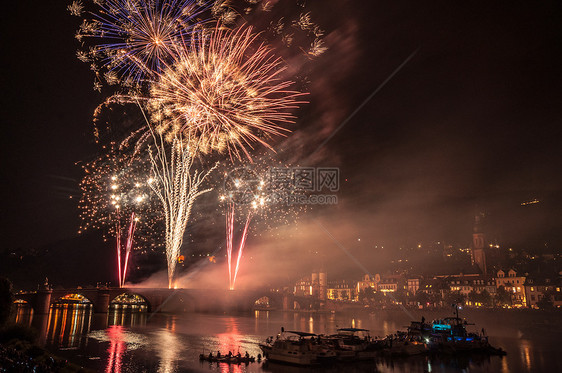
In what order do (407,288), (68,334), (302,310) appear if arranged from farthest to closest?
(407,288) → (302,310) → (68,334)

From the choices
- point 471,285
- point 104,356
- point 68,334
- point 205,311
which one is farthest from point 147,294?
point 471,285

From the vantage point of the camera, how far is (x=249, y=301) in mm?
108562

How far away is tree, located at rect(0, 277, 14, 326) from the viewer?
29.0 m

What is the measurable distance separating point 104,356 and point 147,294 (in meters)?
54.8

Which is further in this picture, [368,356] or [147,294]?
[147,294]

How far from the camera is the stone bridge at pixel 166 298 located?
7994 centimetres

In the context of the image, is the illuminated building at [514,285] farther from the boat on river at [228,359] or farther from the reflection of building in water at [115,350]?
the reflection of building in water at [115,350]

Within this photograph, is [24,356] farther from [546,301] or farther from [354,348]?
[546,301]

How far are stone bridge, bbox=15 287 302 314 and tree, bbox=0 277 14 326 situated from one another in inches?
2243

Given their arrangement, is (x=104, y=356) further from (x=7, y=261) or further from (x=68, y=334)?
(x=7, y=261)

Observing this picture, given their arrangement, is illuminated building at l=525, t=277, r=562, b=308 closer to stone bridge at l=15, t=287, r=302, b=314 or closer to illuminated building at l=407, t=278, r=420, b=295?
illuminated building at l=407, t=278, r=420, b=295

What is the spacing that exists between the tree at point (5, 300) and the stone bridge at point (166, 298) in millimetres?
56985

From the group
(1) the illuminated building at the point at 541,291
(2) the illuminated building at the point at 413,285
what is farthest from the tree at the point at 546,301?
(2) the illuminated building at the point at 413,285

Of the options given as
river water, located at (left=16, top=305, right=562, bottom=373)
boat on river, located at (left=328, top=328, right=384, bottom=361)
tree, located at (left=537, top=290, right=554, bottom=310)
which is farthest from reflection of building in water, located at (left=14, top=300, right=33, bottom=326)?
tree, located at (left=537, top=290, right=554, bottom=310)
